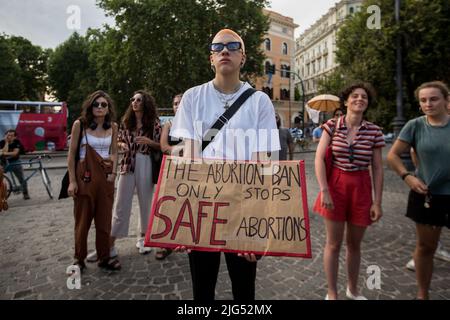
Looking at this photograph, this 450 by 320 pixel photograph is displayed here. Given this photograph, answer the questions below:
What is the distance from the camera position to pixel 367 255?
3705 millimetres

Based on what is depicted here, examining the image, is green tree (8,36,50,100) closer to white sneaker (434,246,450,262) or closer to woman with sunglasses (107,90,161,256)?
woman with sunglasses (107,90,161,256)

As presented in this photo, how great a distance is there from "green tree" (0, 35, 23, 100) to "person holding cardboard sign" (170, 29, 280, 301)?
35763 millimetres

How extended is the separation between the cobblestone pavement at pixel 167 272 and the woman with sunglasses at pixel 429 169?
693 millimetres

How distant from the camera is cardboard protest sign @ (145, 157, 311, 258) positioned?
1.56m

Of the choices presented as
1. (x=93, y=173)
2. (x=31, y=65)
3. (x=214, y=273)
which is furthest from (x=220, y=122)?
(x=31, y=65)

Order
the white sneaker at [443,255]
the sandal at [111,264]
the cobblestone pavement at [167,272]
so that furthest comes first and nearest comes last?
the white sneaker at [443,255] < the sandal at [111,264] < the cobblestone pavement at [167,272]

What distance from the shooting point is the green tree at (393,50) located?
8.44m

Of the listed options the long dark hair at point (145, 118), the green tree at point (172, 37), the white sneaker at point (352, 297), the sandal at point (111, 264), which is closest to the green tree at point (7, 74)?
the green tree at point (172, 37)

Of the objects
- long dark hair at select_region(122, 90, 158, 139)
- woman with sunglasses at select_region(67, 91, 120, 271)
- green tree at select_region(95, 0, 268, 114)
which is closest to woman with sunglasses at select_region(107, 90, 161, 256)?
long dark hair at select_region(122, 90, 158, 139)

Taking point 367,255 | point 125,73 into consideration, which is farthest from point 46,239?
point 125,73

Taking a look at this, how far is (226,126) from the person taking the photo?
67.6 inches

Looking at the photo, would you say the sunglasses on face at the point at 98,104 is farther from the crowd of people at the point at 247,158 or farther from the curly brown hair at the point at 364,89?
the curly brown hair at the point at 364,89
